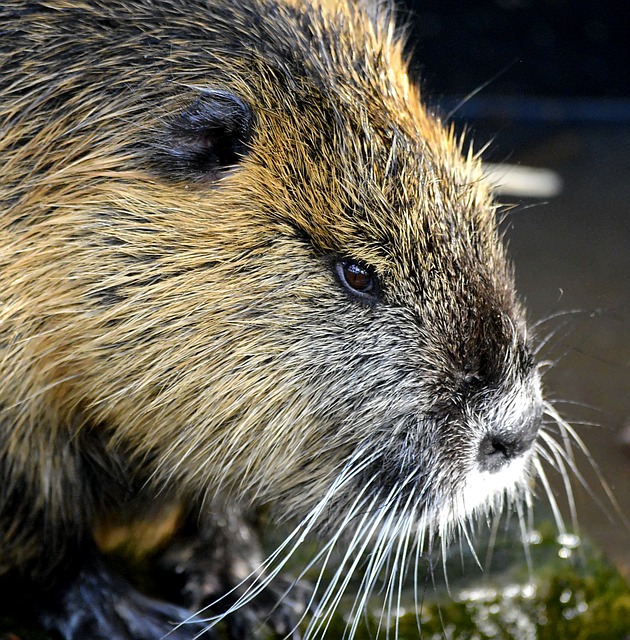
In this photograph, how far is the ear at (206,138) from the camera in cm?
206

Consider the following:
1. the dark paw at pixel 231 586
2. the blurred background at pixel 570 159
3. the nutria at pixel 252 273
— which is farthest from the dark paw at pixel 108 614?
the blurred background at pixel 570 159

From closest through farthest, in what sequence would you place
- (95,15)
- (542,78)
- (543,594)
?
1. (95,15)
2. (543,594)
3. (542,78)

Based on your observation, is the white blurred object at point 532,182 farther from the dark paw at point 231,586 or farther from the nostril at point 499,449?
the nostril at point 499,449

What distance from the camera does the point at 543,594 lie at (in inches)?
113

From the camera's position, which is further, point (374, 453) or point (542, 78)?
point (542, 78)

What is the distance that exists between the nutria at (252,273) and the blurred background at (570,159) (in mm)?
1443

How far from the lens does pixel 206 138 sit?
2107 mm

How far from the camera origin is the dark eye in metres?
2.15

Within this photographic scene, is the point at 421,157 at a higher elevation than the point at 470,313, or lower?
higher

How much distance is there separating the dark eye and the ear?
13.3 inches

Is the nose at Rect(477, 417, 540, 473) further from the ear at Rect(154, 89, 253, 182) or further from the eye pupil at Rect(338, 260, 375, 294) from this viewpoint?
the ear at Rect(154, 89, 253, 182)

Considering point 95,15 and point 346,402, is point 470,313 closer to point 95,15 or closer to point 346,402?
point 346,402

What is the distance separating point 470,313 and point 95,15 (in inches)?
44.0

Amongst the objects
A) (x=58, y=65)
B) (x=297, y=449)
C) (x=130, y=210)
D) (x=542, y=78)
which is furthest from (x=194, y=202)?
(x=542, y=78)
